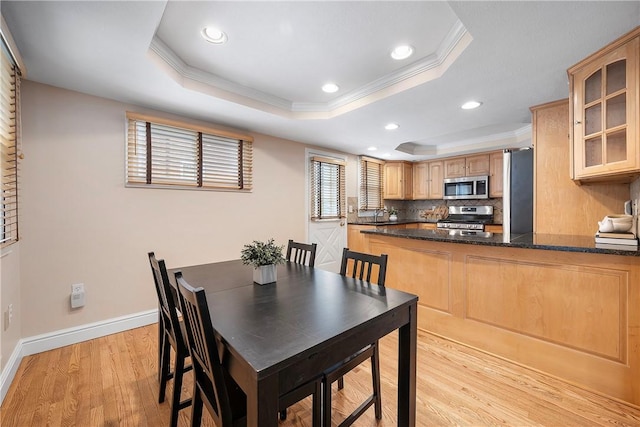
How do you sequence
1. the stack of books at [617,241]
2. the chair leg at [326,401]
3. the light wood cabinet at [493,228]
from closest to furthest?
the chair leg at [326,401] < the stack of books at [617,241] < the light wood cabinet at [493,228]

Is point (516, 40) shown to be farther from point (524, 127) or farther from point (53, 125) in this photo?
point (53, 125)

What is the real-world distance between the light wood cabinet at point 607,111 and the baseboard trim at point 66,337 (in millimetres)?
4114

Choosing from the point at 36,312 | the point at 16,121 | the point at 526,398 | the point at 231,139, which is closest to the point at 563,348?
the point at 526,398

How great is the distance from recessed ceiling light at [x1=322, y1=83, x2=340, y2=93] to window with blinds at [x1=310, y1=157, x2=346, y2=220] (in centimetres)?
167

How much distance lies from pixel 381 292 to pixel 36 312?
9.46ft

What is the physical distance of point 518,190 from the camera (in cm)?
304

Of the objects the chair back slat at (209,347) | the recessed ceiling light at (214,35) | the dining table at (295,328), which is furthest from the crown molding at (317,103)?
the chair back slat at (209,347)

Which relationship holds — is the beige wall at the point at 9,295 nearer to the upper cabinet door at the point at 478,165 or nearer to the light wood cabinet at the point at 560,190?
the light wood cabinet at the point at 560,190

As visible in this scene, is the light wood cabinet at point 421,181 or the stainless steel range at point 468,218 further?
the light wood cabinet at point 421,181

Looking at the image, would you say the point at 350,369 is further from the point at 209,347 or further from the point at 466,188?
the point at 466,188

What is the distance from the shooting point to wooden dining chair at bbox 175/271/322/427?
1007mm

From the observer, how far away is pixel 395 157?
5.58 metres

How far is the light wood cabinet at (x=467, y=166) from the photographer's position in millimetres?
5008

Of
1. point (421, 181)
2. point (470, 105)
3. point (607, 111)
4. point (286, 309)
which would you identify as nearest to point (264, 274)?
point (286, 309)
